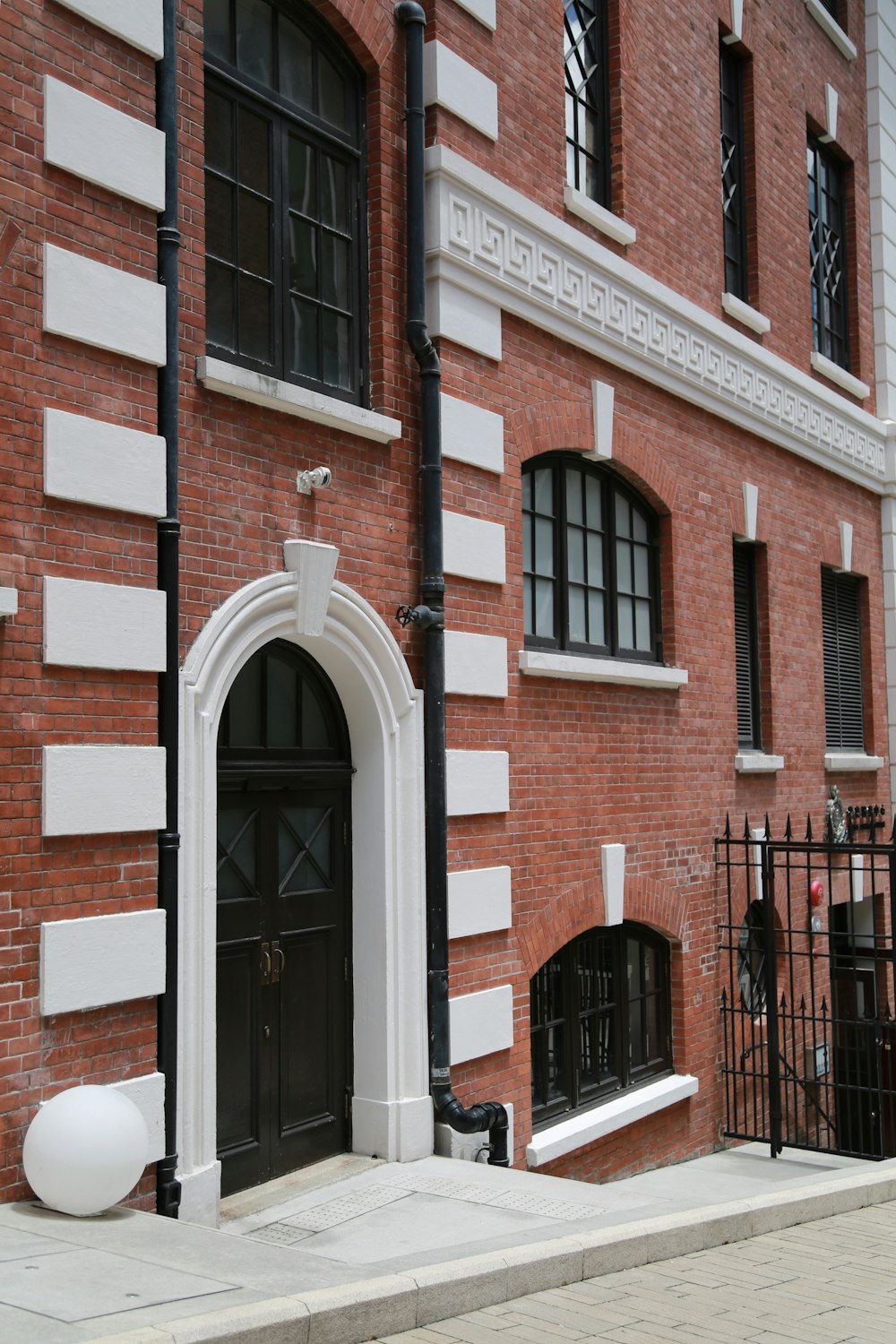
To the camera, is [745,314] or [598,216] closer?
[598,216]

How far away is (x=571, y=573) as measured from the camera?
1062cm

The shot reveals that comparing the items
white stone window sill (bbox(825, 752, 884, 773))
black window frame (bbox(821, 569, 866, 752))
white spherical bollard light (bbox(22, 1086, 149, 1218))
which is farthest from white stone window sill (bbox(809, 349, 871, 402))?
white spherical bollard light (bbox(22, 1086, 149, 1218))

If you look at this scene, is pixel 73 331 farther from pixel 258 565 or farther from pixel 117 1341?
pixel 117 1341

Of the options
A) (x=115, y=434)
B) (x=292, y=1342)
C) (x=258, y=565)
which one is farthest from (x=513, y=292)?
(x=292, y=1342)

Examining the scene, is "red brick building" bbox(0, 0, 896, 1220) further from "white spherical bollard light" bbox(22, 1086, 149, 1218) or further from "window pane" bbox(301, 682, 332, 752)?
"white spherical bollard light" bbox(22, 1086, 149, 1218)

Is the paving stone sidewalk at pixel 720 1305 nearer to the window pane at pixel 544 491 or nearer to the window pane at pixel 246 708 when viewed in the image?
the window pane at pixel 246 708

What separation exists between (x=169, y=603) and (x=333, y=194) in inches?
125

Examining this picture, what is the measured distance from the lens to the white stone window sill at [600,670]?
9.60m

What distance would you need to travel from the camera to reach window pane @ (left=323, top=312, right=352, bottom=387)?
8352 mm

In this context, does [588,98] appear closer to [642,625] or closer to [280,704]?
[642,625]

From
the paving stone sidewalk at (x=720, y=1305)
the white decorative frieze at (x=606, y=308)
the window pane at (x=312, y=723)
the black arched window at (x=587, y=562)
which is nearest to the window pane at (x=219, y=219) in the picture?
the white decorative frieze at (x=606, y=308)

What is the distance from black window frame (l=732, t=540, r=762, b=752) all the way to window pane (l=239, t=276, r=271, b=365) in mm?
6419

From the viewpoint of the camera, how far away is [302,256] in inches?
323

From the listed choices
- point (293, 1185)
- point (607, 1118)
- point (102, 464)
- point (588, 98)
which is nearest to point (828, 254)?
point (588, 98)
